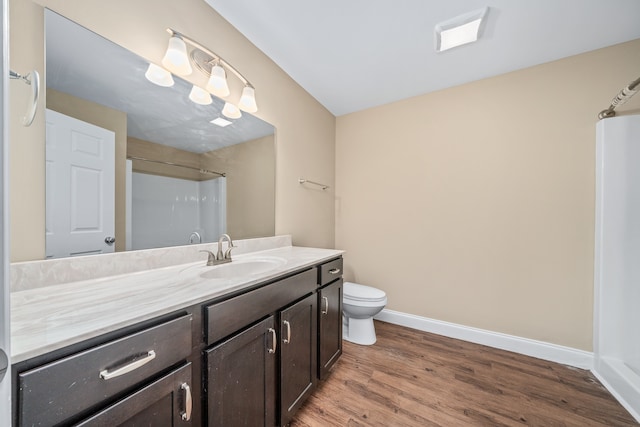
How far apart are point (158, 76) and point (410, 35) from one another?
5.31 feet

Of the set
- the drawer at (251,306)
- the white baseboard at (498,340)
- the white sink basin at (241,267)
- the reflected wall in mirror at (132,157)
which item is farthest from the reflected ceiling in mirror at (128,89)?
the white baseboard at (498,340)

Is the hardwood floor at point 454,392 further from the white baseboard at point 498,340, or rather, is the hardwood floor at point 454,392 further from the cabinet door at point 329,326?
the cabinet door at point 329,326

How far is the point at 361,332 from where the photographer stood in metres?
2.01

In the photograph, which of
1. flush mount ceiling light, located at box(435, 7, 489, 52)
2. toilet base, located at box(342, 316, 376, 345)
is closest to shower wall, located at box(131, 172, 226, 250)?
toilet base, located at box(342, 316, 376, 345)

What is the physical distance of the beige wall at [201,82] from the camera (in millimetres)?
796

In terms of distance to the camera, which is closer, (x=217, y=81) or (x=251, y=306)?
(x=251, y=306)

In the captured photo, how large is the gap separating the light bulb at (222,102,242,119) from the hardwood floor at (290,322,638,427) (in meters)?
1.89

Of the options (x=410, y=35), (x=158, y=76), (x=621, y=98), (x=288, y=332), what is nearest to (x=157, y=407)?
(x=288, y=332)

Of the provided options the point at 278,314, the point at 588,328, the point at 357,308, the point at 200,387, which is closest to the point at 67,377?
the point at 200,387

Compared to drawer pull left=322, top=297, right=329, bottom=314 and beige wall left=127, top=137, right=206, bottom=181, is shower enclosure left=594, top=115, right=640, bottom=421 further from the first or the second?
beige wall left=127, top=137, right=206, bottom=181

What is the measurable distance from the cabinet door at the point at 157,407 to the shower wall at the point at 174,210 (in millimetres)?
679

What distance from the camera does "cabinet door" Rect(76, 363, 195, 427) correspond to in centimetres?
54

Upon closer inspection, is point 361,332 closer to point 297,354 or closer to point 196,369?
point 297,354

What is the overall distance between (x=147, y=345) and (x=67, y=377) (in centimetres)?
15
